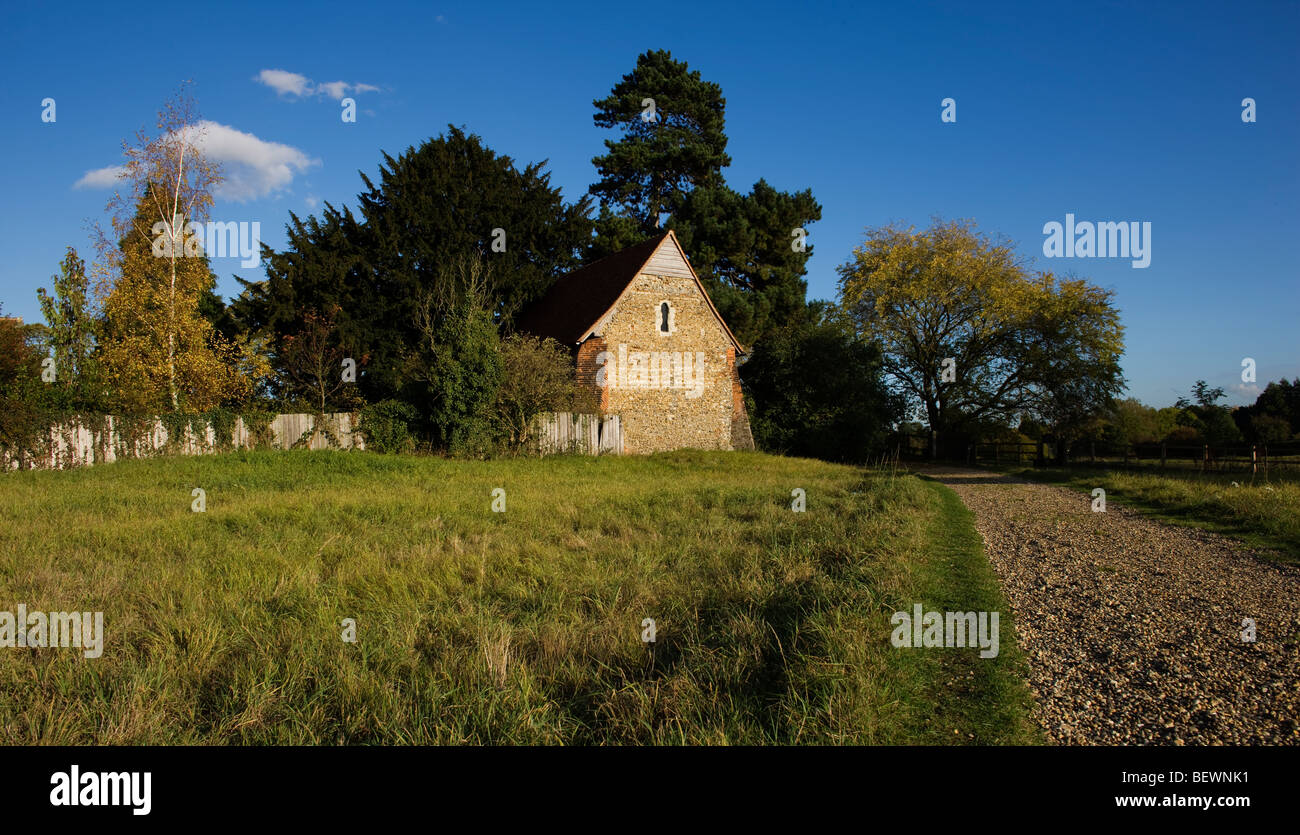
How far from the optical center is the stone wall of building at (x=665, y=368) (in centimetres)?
2480

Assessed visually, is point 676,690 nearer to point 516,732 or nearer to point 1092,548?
point 516,732

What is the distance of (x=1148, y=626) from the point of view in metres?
5.19

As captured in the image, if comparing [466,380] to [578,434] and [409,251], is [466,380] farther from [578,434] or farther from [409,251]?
[409,251]

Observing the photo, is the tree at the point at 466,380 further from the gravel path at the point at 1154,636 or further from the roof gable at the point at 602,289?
the gravel path at the point at 1154,636

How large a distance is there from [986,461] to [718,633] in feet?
107

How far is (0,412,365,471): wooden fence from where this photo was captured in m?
17.0

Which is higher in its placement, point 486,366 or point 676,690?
point 486,366

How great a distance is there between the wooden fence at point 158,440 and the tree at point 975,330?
2672cm

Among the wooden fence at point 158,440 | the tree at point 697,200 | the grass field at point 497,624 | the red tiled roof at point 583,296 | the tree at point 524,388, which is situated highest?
the tree at point 697,200

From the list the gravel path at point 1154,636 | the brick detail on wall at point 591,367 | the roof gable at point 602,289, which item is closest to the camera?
the gravel path at point 1154,636

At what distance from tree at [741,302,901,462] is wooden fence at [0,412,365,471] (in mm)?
18699

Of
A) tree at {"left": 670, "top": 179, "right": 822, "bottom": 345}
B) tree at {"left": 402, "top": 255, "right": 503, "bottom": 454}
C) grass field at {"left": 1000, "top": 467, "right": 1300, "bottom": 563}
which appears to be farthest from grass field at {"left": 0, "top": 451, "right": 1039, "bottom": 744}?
tree at {"left": 670, "top": 179, "right": 822, "bottom": 345}

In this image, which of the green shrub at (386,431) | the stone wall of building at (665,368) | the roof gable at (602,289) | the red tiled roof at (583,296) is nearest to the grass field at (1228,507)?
the stone wall of building at (665,368)

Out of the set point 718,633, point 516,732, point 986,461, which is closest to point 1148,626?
point 718,633
